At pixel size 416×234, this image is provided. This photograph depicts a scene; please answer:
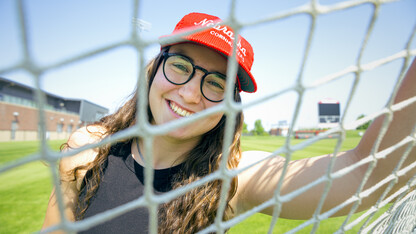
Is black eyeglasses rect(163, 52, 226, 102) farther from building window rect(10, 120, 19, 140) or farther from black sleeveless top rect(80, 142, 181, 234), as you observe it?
building window rect(10, 120, 19, 140)

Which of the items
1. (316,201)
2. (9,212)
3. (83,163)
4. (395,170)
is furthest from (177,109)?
(9,212)

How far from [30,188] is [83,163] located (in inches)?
143

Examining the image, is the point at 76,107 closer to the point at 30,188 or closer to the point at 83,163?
the point at 30,188

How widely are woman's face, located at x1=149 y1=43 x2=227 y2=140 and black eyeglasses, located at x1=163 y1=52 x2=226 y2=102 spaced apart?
15mm

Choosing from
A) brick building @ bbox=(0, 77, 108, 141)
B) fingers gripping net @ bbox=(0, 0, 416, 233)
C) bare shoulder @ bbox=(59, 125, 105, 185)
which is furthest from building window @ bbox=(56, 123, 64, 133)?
fingers gripping net @ bbox=(0, 0, 416, 233)

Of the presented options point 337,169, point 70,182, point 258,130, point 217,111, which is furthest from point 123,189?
point 258,130

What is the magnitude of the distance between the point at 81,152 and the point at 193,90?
1.84ft

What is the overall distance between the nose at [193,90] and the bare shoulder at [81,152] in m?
0.45

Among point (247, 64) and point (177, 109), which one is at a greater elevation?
point (247, 64)

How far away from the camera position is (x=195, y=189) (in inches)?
34.3

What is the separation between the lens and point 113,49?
345 millimetres

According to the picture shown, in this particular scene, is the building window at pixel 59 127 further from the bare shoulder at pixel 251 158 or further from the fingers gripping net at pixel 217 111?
the fingers gripping net at pixel 217 111

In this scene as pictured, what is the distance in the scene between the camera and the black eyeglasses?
839 millimetres

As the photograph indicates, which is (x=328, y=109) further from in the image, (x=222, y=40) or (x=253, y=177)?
(x=222, y=40)
